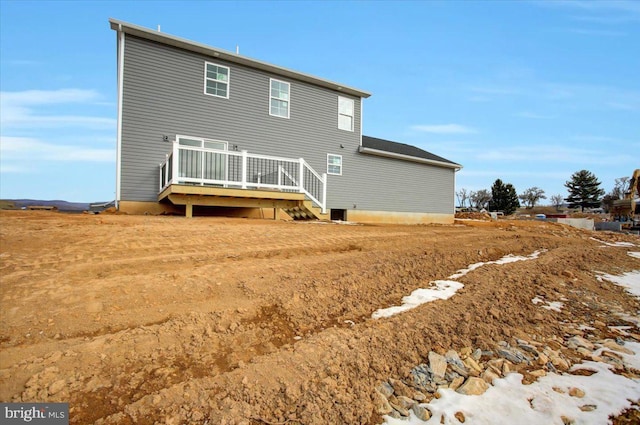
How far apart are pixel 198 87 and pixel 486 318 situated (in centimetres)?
1145

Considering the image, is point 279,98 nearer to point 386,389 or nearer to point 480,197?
point 386,389

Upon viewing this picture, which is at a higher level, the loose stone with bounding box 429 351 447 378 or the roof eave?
the roof eave

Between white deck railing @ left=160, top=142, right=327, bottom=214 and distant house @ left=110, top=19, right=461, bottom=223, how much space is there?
0.12 feet

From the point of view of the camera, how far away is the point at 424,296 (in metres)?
4.27

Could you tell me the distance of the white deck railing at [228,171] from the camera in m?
9.50

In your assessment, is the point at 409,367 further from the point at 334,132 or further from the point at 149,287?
the point at 334,132

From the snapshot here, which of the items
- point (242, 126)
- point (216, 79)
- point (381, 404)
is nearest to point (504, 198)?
point (242, 126)

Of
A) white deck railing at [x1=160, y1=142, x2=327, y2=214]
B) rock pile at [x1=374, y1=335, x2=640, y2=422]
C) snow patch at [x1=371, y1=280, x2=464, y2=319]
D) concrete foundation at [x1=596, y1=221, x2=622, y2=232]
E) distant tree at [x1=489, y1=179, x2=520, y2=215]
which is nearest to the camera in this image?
rock pile at [x1=374, y1=335, x2=640, y2=422]

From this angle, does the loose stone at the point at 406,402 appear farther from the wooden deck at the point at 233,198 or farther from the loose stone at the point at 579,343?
the wooden deck at the point at 233,198

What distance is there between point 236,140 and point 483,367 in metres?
11.2

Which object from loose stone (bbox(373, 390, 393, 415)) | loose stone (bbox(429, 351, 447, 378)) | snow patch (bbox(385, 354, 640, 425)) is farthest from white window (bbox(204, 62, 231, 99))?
snow patch (bbox(385, 354, 640, 425))

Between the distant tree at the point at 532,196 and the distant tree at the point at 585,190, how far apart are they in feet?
27.6

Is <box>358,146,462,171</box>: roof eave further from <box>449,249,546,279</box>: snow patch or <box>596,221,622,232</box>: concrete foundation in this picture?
<box>449,249,546,279</box>: snow patch

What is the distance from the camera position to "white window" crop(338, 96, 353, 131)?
15.2m
